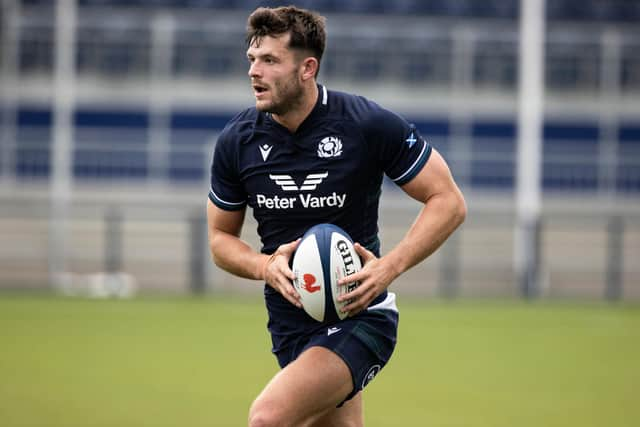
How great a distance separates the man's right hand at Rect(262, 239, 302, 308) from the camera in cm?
464

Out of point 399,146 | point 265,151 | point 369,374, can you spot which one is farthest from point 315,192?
point 369,374

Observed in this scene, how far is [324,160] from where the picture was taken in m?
4.95

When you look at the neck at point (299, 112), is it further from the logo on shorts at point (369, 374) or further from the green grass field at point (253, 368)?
the green grass field at point (253, 368)

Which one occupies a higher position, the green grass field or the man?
the man

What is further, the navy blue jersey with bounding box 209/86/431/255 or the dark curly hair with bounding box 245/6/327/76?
the navy blue jersey with bounding box 209/86/431/255

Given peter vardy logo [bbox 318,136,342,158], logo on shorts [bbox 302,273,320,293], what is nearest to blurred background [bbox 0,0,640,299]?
peter vardy logo [bbox 318,136,342,158]

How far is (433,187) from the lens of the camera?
4.96 meters

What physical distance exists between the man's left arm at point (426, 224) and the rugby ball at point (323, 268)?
0.05 m

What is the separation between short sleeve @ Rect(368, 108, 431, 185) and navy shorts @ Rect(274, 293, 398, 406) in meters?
0.65

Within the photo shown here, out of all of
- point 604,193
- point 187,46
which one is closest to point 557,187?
point 604,193

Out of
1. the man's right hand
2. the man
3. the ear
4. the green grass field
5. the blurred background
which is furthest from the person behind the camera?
the blurred background

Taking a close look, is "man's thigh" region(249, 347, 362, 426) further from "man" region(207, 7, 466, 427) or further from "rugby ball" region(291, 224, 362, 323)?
"rugby ball" region(291, 224, 362, 323)

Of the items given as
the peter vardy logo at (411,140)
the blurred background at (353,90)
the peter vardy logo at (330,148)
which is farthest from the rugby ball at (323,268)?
the blurred background at (353,90)

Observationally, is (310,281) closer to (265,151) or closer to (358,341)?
(358,341)
